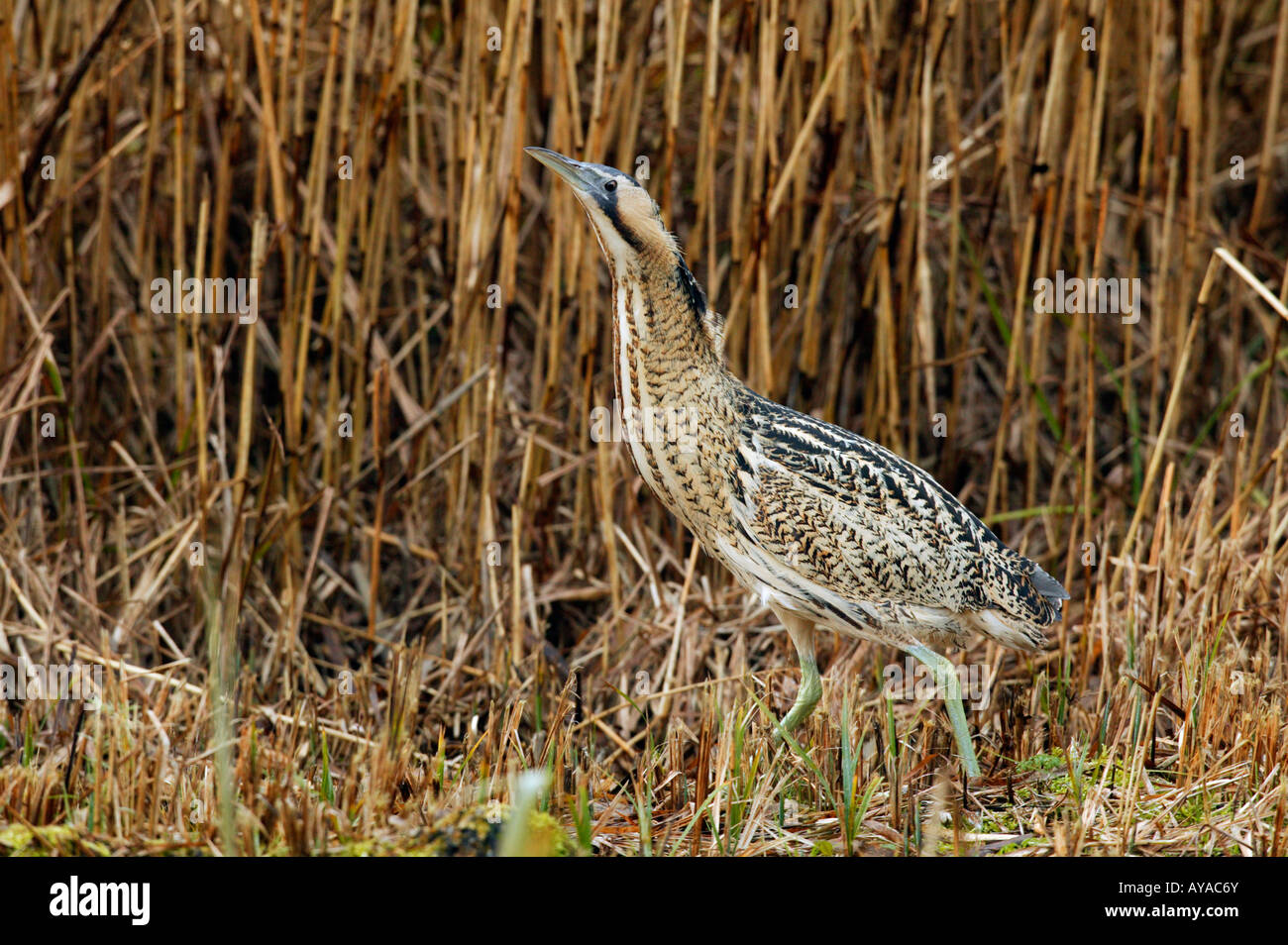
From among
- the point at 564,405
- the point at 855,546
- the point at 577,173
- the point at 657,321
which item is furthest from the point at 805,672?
the point at 564,405

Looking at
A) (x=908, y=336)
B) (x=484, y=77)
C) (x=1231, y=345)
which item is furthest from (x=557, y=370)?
(x=1231, y=345)

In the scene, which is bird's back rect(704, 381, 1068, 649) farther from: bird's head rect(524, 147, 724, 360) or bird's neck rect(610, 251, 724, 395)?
bird's head rect(524, 147, 724, 360)

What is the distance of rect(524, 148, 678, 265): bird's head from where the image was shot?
2.73 meters

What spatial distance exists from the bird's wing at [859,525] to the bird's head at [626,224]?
1.15ft

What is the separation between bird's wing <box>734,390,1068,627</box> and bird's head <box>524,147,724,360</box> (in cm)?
35

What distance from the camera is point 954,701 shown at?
9.28ft

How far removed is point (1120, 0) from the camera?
15.8 feet

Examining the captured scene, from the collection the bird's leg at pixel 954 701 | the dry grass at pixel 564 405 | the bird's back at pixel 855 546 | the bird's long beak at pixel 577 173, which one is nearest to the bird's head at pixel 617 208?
the bird's long beak at pixel 577 173

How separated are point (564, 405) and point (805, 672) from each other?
1825mm

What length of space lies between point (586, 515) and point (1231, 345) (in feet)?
7.20

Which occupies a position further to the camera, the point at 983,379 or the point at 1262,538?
the point at 983,379

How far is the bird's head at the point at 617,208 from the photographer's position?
2729 millimetres

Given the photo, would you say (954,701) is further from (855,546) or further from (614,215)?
(614,215)
